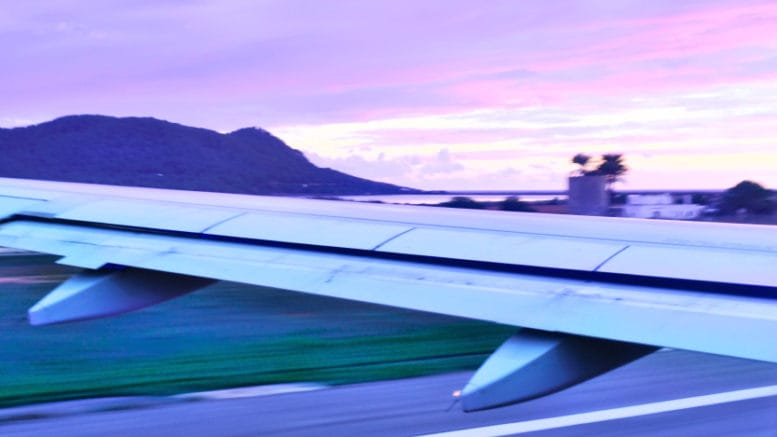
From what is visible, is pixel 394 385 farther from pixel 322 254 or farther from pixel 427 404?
pixel 322 254

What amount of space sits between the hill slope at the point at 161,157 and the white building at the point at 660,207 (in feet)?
15.0

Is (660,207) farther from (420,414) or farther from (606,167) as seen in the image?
(420,414)

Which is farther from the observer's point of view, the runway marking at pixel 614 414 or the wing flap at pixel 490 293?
the runway marking at pixel 614 414

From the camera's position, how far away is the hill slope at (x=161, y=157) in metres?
11.5

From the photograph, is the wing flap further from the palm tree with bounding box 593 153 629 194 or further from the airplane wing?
the palm tree with bounding box 593 153 629 194

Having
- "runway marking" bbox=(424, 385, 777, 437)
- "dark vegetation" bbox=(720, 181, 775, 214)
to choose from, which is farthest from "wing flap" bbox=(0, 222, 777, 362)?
"dark vegetation" bbox=(720, 181, 775, 214)

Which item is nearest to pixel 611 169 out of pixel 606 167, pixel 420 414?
pixel 606 167

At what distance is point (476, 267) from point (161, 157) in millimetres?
8650

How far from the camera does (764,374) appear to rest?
315 inches

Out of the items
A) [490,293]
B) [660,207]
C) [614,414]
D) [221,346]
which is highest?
[660,207]

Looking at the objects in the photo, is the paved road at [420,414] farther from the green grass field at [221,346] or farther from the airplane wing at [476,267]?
the airplane wing at [476,267]

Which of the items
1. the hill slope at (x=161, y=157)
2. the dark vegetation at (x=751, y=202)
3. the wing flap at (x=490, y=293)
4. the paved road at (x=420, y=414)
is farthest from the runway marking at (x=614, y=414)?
the hill slope at (x=161, y=157)

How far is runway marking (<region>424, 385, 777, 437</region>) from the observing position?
239 inches

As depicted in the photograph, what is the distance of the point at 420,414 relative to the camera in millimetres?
6445
